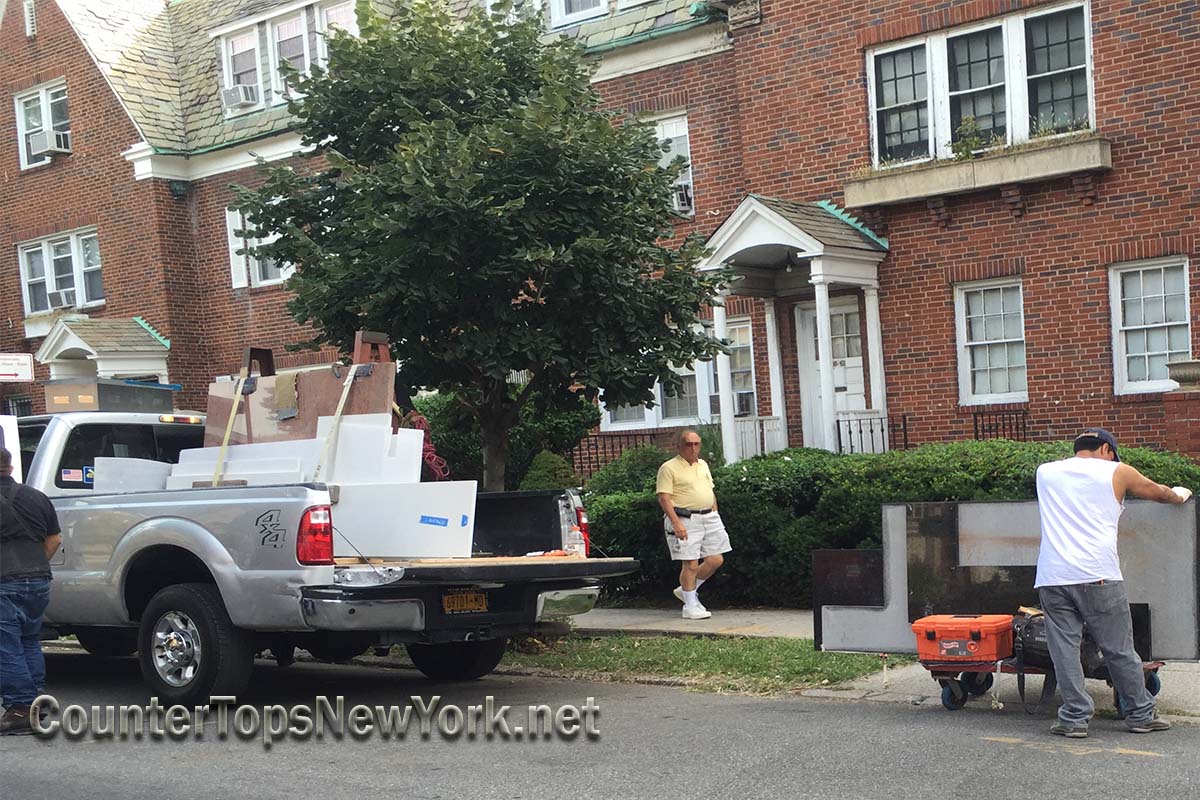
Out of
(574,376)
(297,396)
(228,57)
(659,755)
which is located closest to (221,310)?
(228,57)

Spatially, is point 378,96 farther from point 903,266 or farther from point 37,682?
point 903,266

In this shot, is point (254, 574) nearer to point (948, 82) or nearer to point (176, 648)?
point (176, 648)

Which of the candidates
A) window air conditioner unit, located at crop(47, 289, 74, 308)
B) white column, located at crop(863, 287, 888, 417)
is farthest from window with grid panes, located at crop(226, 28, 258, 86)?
white column, located at crop(863, 287, 888, 417)

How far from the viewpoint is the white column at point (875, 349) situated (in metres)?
16.4

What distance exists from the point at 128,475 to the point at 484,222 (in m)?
3.04

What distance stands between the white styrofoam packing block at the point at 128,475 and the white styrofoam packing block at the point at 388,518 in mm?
1772

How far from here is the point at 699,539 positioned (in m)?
12.2

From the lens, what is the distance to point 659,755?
7078 millimetres

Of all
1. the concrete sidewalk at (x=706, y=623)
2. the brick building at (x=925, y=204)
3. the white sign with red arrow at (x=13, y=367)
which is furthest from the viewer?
the brick building at (x=925, y=204)

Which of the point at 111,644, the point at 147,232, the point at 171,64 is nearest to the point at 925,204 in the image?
the point at 111,644

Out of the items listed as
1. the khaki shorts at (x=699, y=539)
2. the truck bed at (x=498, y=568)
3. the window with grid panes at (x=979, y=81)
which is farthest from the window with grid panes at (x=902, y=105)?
the truck bed at (x=498, y=568)

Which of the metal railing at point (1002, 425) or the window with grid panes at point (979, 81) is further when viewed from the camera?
the window with grid panes at point (979, 81)

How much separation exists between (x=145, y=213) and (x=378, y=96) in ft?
46.3

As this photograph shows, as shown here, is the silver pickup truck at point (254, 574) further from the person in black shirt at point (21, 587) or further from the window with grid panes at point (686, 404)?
the window with grid panes at point (686, 404)
